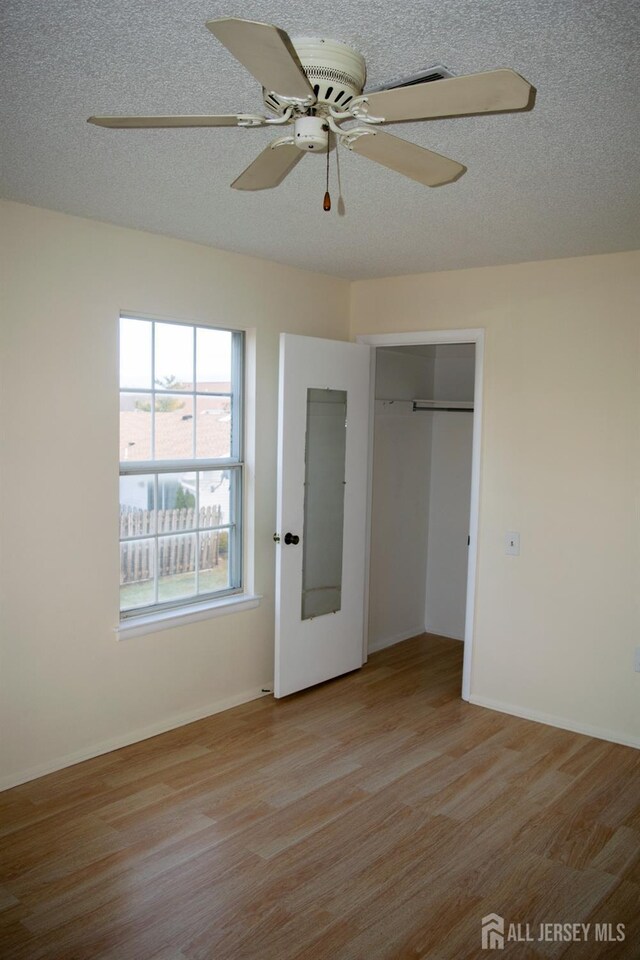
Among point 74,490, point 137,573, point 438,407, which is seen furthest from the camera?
point 438,407

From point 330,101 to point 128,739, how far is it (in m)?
3.15

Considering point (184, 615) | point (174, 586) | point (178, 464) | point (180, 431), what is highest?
point (180, 431)

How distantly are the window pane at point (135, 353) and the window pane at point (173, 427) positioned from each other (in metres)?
0.13

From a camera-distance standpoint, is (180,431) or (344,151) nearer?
(344,151)

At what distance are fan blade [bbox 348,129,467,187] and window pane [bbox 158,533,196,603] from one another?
2.54 meters

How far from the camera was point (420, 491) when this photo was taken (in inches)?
225

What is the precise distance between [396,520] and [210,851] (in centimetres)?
302

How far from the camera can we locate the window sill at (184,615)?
3771 mm

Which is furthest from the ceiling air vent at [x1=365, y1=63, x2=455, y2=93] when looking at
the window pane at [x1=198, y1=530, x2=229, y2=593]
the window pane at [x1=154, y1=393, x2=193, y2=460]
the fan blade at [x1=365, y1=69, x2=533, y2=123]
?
the window pane at [x1=198, y1=530, x2=229, y2=593]

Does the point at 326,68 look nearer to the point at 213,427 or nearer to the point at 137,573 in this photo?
the point at 213,427

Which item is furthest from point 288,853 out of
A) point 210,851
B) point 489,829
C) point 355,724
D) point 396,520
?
point 396,520

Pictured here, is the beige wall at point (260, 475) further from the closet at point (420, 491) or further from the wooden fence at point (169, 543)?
the closet at point (420, 491)

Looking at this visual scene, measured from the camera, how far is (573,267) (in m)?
4.01

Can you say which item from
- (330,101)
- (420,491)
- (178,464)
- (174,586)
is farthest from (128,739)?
(330,101)
